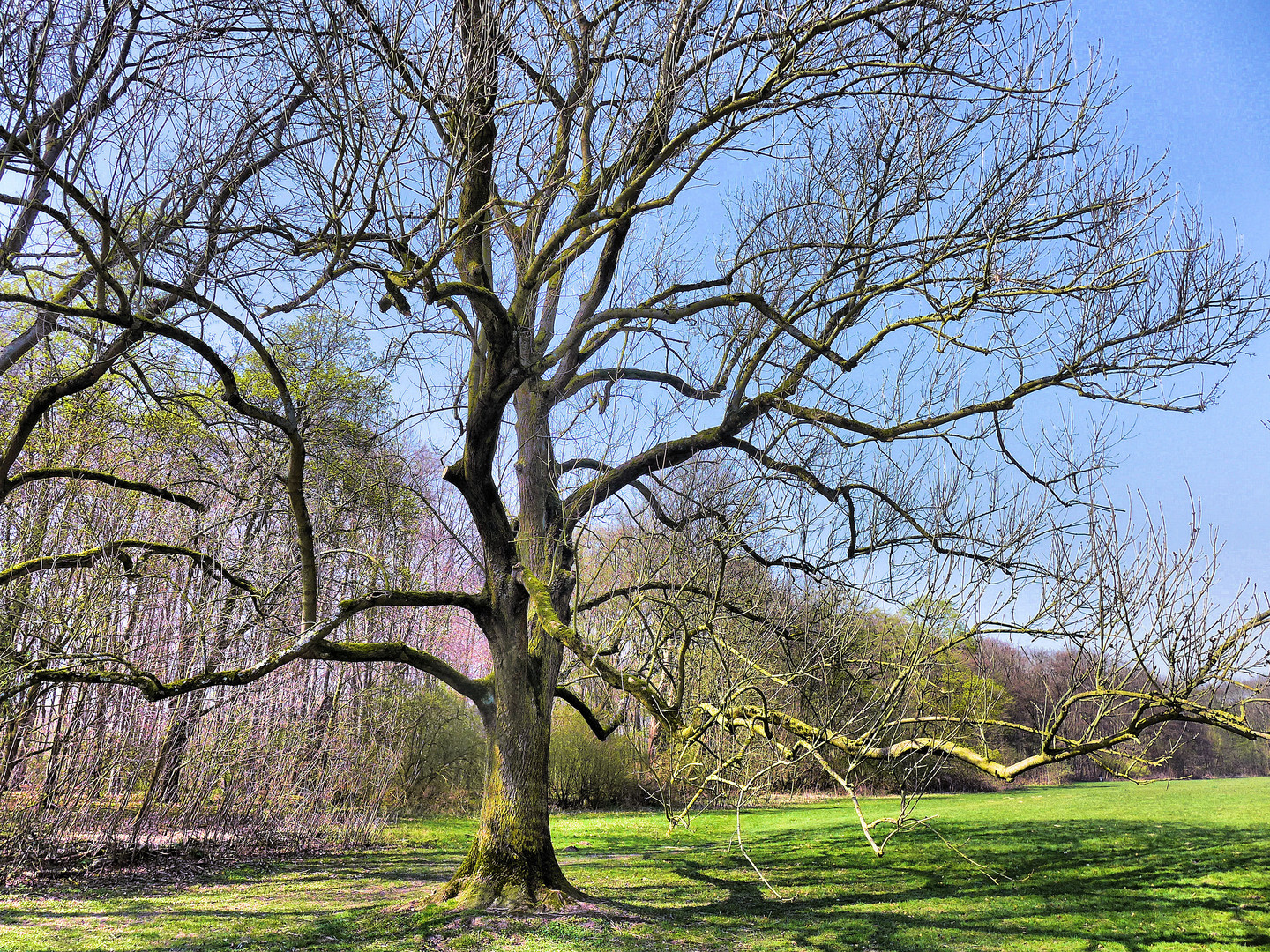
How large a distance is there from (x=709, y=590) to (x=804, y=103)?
3514mm

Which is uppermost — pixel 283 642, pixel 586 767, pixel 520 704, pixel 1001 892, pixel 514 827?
pixel 283 642

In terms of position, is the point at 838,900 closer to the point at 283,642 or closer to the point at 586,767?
the point at 283,642

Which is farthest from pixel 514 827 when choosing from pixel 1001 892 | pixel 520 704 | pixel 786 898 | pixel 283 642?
pixel 1001 892

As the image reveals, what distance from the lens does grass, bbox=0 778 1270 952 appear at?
630 centimetres

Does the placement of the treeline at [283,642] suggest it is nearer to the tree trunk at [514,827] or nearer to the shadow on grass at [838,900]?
the tree trunk at [514,827]

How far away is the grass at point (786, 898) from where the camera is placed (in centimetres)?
630

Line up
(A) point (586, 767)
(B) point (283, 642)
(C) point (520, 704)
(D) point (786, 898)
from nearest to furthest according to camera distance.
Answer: (B) point (283, 642) → (C) point (520, 704) → (D) point (786, 898) → (A) point (586, 767)

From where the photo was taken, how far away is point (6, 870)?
7.99 meters

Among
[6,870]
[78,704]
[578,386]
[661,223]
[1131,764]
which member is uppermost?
[661,223]

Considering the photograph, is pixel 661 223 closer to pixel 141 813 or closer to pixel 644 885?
pixel 644 885

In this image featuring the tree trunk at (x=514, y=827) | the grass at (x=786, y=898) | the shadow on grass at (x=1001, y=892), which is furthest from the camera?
the tree trunk at (x=514, y=827)

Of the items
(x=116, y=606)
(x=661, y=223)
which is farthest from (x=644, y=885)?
(x=661, y=223)

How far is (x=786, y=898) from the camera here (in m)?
8.09

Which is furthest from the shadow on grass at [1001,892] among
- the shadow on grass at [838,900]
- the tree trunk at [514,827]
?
the tree trunk at [514,827]
